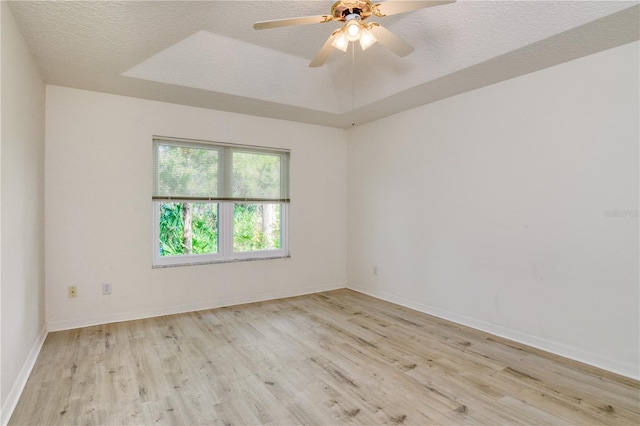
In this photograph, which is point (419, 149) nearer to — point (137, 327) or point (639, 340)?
point (639, 340)

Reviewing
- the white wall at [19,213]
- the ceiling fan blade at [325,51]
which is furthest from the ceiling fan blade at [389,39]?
the white wall at [19,213]

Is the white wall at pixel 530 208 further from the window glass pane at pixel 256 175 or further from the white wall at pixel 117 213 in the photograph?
the white wall at pixel 117 213

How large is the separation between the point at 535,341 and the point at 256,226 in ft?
10.7

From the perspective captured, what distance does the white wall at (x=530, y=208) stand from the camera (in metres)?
2.54

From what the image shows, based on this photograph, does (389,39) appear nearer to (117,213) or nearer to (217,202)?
(217,202)

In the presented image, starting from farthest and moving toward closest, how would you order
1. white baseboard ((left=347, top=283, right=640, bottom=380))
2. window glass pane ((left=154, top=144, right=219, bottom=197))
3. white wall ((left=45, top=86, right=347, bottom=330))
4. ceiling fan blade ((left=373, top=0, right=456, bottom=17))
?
window glass pane ((left=154, top=144, right=219, bottom=197))
white wall ((left=45, top=86, right=347, bottom=330))
white baseboard ((left=347, top=283, right=640, bottom=380))
ceiling fan blade ((left=373, top=0, right=456, bottom=17))

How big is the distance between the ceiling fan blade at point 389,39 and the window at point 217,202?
244cm

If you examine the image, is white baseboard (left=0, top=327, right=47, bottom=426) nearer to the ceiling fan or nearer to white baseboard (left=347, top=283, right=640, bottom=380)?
the ceiling fan

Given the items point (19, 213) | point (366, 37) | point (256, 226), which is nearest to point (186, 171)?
point (256, 226)

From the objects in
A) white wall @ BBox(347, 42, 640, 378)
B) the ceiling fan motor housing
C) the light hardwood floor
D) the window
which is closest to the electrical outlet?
the light hardwood floor

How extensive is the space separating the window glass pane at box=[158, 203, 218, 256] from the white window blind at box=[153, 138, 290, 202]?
0.15m

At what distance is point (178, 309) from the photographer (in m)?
3.90

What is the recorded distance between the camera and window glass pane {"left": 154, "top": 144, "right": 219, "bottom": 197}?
384 centimetres

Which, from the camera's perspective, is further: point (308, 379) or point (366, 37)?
point (308, 379)
